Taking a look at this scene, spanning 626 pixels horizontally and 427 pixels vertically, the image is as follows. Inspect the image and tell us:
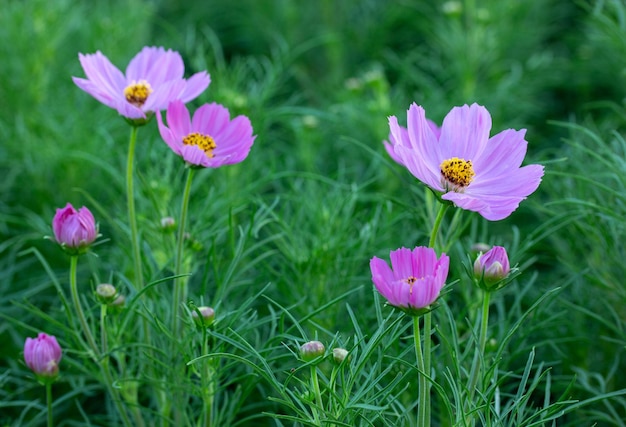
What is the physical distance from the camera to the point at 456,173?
0.73 m

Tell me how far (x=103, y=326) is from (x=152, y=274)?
0.48 ft

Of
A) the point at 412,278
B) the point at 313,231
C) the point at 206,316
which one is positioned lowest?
the point at 313,231

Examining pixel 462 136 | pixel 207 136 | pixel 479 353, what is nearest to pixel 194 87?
pixel 207 136

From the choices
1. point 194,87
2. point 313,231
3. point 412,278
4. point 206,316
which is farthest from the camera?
point 313,231

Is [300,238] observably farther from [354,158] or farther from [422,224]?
[354,158]

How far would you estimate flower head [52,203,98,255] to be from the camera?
781 millimetres

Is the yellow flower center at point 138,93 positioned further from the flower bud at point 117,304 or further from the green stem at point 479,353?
the green stem at point 479,353

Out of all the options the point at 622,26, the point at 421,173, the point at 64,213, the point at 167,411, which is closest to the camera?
the point at 421,173

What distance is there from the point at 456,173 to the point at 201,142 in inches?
10.7

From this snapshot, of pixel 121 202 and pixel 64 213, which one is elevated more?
pixel 64 213

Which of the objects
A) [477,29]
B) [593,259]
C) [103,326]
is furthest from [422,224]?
[477,29]

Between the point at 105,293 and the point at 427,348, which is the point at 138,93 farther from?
the point at 427,348

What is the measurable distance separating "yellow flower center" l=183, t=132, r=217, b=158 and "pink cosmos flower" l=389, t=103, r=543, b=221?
208mm

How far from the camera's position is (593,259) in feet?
3.55
